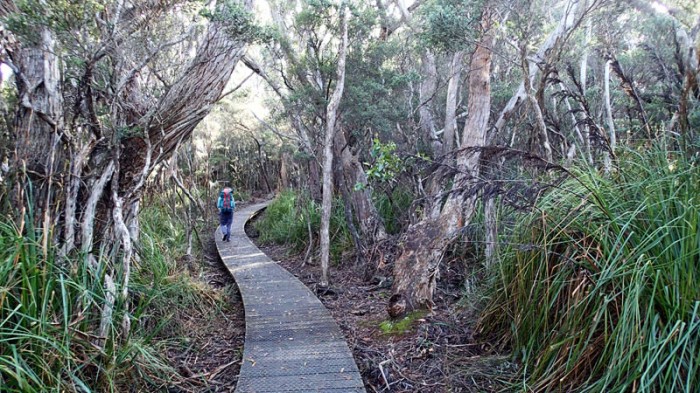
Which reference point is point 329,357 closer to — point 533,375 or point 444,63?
point 533,375

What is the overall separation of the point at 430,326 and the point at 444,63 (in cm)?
1018

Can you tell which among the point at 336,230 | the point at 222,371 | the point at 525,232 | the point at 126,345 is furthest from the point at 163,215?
the point at 525,232

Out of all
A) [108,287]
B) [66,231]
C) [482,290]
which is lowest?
[482,290]

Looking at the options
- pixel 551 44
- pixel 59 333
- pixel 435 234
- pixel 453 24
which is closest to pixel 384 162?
pixel 435 234

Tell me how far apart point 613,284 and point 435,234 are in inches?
114

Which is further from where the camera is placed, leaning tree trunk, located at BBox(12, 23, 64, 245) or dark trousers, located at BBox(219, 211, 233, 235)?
dark trousers, located at BBox(219, 211, 233, 235)

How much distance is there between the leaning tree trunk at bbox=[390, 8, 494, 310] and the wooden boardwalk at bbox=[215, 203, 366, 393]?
1.03 metres

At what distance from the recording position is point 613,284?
3.13 metres

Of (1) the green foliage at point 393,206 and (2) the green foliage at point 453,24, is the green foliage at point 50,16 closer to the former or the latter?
(2) the green foliage at point 453,24

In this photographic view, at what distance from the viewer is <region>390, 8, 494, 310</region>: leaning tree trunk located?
19.0 feet

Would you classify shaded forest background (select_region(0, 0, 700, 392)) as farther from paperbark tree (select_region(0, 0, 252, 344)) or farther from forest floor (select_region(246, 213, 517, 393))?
forest floor (select_region(246, 213, 517, 393))

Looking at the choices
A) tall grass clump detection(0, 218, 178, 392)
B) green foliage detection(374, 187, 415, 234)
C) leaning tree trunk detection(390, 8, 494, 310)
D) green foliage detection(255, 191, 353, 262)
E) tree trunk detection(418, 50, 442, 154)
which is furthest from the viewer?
green foliage detection(255, 191, 353, 262)

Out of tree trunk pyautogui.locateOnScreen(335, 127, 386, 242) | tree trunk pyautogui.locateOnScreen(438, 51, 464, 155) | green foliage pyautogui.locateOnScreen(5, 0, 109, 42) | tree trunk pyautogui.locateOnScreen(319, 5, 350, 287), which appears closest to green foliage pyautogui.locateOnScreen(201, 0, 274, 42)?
green foliage pyautogui.locateOnScreen(5, 0, 109, 42)

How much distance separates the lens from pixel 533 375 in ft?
11.3
